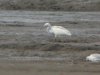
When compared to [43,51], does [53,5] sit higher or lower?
higher

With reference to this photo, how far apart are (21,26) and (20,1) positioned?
9.86 meters

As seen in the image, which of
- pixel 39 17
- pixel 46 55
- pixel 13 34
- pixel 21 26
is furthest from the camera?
pixel 39 17

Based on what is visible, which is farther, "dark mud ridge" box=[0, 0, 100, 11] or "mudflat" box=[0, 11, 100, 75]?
"dark mud ridge" box=[0, 0, 100, 11]

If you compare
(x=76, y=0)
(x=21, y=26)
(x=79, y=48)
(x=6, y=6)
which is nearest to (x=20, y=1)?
(x=6, y=6)

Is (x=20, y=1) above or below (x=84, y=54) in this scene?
above

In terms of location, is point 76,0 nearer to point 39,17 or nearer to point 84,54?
point 39,17

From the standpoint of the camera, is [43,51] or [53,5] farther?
[53,5]

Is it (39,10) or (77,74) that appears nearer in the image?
(77,74)

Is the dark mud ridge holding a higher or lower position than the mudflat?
higher

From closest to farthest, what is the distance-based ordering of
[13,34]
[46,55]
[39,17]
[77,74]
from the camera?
1. [77,74]
2. [46,55]
3. [13,34]
4. [39,17]

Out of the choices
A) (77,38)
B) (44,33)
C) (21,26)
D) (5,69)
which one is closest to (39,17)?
(21,26)

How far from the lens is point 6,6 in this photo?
2703 centimetres

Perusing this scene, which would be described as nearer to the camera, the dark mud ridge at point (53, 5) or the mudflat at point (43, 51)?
the mudflat at point (43, 51)

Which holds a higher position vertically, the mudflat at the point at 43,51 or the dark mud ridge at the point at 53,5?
the dark mud ridge at the point at 53,5
